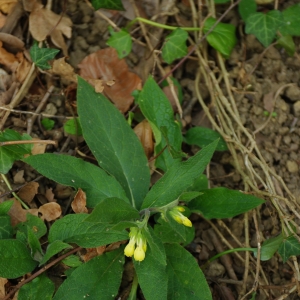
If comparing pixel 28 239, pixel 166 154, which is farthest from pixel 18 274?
pixel 166 154

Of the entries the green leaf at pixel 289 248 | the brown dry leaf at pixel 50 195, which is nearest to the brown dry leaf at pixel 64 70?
the brown dry leaf at pixel 50 195

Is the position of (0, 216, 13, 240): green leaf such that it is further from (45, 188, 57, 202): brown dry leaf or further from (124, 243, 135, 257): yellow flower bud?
(124, 243, 135, 257): yellow flower bud

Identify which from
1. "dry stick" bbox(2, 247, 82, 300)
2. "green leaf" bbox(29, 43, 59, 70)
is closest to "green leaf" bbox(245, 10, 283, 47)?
"green leaf" bbox(29, 43, 59, 70)

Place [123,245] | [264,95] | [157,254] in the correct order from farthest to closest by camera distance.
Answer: [264,95]
[123,245]
[157,254]

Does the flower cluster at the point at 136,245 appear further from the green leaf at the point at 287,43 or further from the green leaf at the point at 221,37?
the green leaf at the point at 287,43

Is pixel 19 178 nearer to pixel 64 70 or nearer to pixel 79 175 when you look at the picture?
pixel 79 175

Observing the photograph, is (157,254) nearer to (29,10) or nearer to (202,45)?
(202,45)

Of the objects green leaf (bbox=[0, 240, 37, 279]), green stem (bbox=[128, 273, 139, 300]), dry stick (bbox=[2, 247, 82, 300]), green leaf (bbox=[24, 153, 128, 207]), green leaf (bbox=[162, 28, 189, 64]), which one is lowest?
green stem (bbox=[128, 273, 139, 300])

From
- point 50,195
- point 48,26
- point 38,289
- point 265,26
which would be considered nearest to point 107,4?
point 48,26
